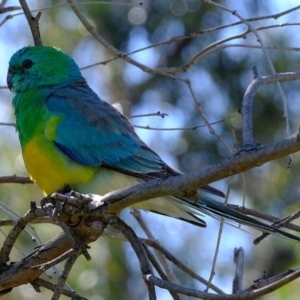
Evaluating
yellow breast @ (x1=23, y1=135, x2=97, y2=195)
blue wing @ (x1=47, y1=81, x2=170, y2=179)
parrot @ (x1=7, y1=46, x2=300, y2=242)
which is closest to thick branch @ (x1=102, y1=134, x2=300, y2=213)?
parrot @ (x1=7, y1=46, x2=300, y2=242)

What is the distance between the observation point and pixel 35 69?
18.1 ft

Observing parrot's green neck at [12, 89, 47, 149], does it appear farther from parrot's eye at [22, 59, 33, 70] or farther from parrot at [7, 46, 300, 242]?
parrot's eye at [22, 59, 33, 70]

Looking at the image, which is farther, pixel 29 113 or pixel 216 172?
pixel 29 113

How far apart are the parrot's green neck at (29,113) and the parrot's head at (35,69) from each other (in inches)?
4.2

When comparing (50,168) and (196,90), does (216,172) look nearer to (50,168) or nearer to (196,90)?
(50,168)

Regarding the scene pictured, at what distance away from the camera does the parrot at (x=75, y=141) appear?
4.72 metres

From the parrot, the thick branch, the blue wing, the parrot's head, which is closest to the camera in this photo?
the thick branch

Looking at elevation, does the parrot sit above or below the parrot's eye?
below

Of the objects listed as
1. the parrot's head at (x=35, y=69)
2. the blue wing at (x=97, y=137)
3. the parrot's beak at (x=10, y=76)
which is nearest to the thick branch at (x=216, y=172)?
the blue wing at (x=97, y=137)

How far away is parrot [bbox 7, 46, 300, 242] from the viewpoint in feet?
15.5

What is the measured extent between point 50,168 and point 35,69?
1094mm

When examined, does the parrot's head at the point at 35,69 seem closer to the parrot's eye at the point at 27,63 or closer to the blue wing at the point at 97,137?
the parrot's eye at the point at 27,63

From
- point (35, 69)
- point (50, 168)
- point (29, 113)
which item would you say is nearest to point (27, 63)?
point (35, 69)

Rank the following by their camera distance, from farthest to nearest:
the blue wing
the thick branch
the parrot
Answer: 1. the blue wing
2. the parrot
3. the thick branch
